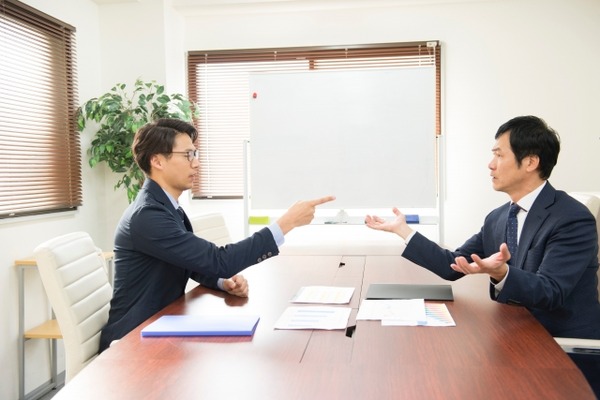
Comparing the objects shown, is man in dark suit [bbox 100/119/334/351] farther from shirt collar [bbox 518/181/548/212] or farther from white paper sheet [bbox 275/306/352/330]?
shirt collar [bbox 518/181/548/212]

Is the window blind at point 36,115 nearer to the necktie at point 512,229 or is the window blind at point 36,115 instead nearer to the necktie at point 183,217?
the necktie at point 183,217

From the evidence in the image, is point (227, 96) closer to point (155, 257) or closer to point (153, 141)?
point (153, 141)

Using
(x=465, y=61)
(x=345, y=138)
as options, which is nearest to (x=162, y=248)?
(x=345, y=138)

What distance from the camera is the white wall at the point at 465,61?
4254mm

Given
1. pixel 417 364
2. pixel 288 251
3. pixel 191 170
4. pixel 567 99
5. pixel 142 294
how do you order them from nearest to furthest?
pixel 417 364 < pixel 142 294 < pixel 191 170 < pixel 288 251 < pixel 567 99

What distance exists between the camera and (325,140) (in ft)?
12.2

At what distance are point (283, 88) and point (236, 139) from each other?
1.10m

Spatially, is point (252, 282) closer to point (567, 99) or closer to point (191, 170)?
point (191, 170)

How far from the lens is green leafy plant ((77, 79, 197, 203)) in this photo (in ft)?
12.6

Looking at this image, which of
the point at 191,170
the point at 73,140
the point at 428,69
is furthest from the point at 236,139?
the point at 191,170

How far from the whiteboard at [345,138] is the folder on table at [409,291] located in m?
1.66

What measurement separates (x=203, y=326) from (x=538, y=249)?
112cm

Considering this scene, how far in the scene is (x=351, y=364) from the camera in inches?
48.4

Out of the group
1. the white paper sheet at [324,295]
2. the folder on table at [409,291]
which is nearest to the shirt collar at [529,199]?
the folder on table at [409,291]
